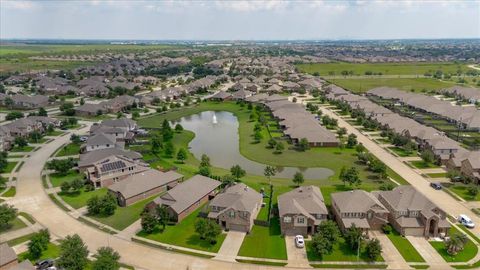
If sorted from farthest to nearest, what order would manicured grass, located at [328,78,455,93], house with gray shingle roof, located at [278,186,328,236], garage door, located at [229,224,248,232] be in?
manicured grass, located at [328,78,455,93], garage door, located at [229,224,248,232], house with gray shingle roof, located at [278,186,328,236]

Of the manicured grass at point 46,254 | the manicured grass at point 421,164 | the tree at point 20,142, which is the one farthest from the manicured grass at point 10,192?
the manicured grass at point 421,164

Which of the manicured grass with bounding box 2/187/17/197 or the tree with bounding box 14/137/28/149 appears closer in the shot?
the manicured grass with bounding box 2/187/17/197

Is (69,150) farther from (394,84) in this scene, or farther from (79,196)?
(394,84)

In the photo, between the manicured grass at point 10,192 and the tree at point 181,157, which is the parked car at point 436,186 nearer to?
the tree at point 181,157

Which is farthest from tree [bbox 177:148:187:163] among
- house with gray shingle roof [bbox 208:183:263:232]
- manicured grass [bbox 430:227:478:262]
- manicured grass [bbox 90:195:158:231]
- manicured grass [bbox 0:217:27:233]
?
manicured grass [bbox 430:227:478:262]

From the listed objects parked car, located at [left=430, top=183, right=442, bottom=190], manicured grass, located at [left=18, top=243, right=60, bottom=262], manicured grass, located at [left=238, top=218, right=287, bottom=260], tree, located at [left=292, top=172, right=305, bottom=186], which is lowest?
manicured grass, located at [left=238, top=218, right=287, bottom=260]

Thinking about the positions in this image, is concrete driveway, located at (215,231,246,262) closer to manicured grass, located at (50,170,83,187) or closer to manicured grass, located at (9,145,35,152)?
manicured grass, located at (50,170,83,187)

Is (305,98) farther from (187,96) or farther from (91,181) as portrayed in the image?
(91,181)

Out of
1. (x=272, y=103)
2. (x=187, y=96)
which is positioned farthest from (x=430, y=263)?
(x=187, y=96)
